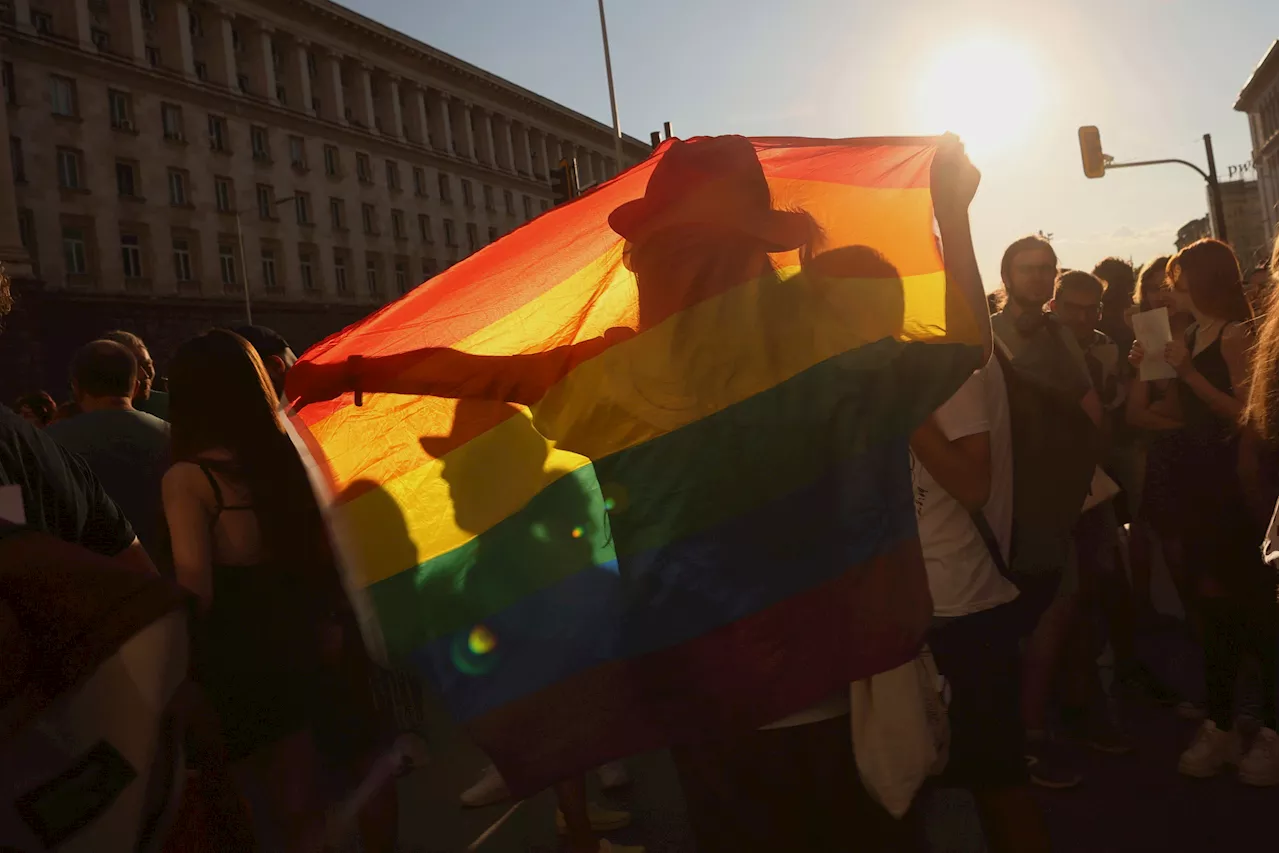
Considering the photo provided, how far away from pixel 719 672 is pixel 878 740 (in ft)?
1.18

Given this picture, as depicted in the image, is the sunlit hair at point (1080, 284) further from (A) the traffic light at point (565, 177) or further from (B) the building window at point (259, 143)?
(B) the building window at point (259, 143)

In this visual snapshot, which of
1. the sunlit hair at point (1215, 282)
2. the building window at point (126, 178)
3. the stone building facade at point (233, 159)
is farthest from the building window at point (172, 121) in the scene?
the sunlit hair at point (1215, 282)

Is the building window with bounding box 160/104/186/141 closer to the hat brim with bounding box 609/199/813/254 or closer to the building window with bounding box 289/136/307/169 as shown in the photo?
the building window with bounding box 289/136/307/169

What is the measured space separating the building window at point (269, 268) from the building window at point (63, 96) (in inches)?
361

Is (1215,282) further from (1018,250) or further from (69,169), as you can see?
(69,169)

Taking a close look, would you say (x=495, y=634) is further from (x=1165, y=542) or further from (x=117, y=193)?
(x=117, y=193)

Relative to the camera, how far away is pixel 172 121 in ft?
136

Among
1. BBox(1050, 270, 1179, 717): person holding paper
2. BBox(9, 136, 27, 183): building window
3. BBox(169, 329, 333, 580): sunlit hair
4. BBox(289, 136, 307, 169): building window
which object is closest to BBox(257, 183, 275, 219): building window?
BBox(289, 136, 307, 169): building window

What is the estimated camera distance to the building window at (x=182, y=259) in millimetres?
40781

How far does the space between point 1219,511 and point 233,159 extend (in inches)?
1732

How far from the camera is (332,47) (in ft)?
165

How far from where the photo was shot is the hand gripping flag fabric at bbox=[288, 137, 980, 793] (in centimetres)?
223

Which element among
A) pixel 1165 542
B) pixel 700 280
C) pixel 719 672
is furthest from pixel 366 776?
pixel 1165 542

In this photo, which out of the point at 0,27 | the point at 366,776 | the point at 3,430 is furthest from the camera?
the point at 0,27
